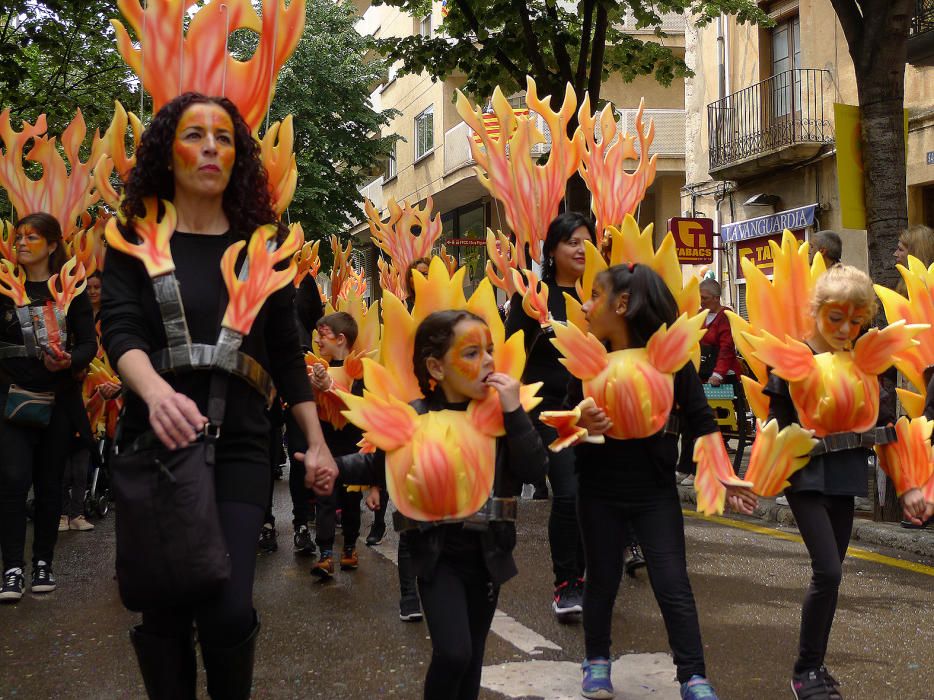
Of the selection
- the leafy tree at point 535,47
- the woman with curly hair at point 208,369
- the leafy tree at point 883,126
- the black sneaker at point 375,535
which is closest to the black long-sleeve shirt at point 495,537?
the woman with curly hair at point 208,369

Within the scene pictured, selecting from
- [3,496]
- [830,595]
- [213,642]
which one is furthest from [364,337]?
[213,642]

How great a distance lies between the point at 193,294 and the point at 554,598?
3016 millimetres

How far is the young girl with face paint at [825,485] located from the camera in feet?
13.7

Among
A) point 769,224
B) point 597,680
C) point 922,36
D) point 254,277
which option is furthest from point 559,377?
point 769,224

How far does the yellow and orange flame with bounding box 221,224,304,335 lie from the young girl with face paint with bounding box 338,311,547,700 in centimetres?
56

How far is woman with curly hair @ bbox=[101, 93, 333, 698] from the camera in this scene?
300 centimetres

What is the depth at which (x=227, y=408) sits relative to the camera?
3121mm

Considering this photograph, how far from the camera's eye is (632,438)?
430cm

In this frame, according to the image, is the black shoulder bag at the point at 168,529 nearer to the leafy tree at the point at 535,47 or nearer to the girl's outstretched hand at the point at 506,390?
the girl's outstretched hand at the point at 506,390

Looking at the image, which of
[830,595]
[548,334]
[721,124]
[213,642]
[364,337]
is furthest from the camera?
[721,124]

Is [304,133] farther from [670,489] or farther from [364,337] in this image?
[670,489]

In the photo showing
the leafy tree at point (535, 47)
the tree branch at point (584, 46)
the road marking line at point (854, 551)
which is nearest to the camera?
the road marking line at point (854, 551)

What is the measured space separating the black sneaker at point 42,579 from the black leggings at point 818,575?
4090 mm

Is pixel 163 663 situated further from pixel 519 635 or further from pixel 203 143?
pixel 519 635
